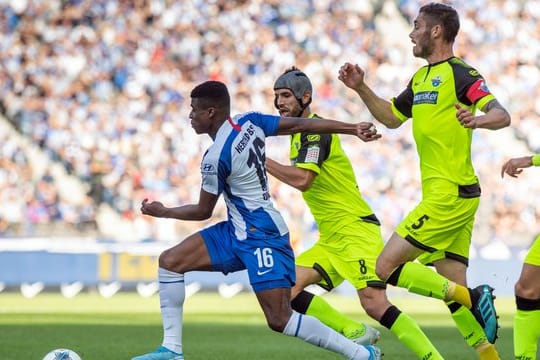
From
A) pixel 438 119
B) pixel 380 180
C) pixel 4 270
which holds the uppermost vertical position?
pixel 438 119

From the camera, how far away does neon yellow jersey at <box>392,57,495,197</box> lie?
7.93 metres

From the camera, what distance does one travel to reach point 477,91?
25.4 ft

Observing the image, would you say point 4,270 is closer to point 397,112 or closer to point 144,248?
point 144,248

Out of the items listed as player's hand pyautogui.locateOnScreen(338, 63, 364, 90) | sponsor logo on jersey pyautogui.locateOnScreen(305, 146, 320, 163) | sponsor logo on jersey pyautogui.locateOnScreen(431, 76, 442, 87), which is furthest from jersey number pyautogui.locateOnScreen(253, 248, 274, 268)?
sponsor logo on jersey pyautogui.locateOnScreen(431, 76, 442, 87)

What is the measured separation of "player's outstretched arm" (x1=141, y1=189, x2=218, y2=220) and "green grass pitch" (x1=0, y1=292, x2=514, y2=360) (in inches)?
102

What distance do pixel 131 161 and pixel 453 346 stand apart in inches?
496

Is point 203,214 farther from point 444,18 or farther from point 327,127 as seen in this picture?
point 444,18

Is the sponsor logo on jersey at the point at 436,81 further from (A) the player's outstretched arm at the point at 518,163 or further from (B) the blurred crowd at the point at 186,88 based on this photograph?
(B) the blurred crowd at the point at 186,88

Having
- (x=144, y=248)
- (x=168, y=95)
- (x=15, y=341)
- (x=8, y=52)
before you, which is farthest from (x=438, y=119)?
(x=8, y=52)

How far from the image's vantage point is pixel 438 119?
7.96m

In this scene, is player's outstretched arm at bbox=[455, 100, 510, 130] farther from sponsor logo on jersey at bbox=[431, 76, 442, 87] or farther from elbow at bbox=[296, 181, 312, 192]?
elbow at bbox=[296, 181, 312, 192]

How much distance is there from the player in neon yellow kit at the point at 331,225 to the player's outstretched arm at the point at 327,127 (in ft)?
2.63

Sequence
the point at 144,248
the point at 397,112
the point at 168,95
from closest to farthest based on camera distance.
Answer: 1. the point at 397,112
2. the point at 144,248
3. the point at 168,95

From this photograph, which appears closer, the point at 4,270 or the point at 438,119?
the point at 438,119
